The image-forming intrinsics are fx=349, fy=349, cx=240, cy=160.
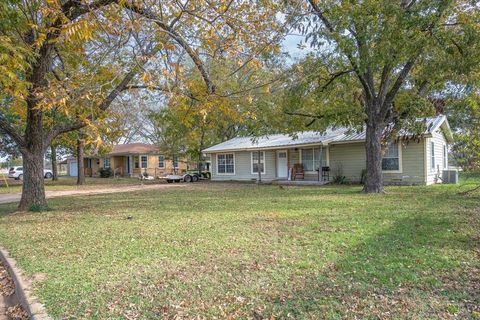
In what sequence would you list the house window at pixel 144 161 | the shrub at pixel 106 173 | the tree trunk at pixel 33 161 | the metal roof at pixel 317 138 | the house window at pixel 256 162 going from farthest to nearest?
the shrub at pixel 106 173 → the house window at pixel 144 161 → the house window at pixel 256 162 → the metal roof at pixel 317 138 → the tree trunk at pixel 33 161

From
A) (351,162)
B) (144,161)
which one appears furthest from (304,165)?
(144,161)

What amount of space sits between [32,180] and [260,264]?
873 cm

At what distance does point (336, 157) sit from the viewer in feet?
65.0

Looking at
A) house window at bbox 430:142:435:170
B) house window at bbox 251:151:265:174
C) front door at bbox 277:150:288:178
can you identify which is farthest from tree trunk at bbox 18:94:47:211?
house window at bbox 430:142:435:170

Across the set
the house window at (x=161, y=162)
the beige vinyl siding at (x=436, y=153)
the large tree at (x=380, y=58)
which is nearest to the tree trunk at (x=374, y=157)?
the large tree at (x=380, y=58)

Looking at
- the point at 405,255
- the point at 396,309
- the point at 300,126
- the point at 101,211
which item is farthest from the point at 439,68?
the point at 101,211

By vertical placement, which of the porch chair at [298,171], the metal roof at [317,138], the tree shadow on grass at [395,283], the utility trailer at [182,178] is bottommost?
the tree shadow on grass at [395,283]

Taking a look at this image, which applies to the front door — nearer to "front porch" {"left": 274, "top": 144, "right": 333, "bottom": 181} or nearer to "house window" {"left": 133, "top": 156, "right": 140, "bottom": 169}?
"front porch" {"left": 274, "top": 144, "right": 333, "bottom": 181}

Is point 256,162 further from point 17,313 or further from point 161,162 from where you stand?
point 17,313

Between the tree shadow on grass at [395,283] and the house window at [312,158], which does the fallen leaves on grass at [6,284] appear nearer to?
the tree shadow on grass at [395,283]

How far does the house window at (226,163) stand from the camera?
2598 centimetres

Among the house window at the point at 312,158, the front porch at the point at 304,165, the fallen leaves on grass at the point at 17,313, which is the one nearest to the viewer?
the fallen leaves on grass at the point at 17,313

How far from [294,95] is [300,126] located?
2874mm

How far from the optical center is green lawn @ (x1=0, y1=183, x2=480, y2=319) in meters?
3.50
